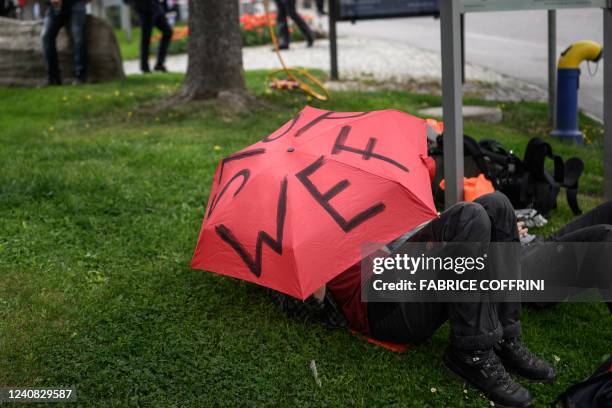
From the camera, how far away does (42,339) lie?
12.1ft

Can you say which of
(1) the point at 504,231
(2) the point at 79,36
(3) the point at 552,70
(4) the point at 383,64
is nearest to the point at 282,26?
(4) the point at 383,64

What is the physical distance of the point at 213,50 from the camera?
8.17 metres

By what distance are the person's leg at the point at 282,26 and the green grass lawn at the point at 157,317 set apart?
33.1 feet

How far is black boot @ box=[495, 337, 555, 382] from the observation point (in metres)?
3.41

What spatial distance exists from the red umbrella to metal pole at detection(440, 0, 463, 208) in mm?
460

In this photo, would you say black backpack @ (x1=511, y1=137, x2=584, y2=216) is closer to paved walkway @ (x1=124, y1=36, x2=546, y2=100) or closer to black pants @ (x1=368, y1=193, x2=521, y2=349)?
black pants @ (x1=368, y1=193, x2=521, y2=349)

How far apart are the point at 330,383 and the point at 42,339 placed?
1.33 m

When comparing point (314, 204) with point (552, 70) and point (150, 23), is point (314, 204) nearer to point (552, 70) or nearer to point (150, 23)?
point (552, 70)

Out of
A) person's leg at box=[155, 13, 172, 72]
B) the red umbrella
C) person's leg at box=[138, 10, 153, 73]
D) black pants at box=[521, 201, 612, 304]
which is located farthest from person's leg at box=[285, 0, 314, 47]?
the red umbrella

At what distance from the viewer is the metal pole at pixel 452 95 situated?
3.92 meters

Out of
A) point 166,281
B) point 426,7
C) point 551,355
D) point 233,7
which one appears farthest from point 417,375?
point 426,7

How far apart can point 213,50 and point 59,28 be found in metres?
2.89

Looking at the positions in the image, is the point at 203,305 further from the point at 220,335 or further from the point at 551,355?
the point at 551,355

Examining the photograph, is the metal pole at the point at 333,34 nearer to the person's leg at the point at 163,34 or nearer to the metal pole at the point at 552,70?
the person's leg at the point at 163,34
